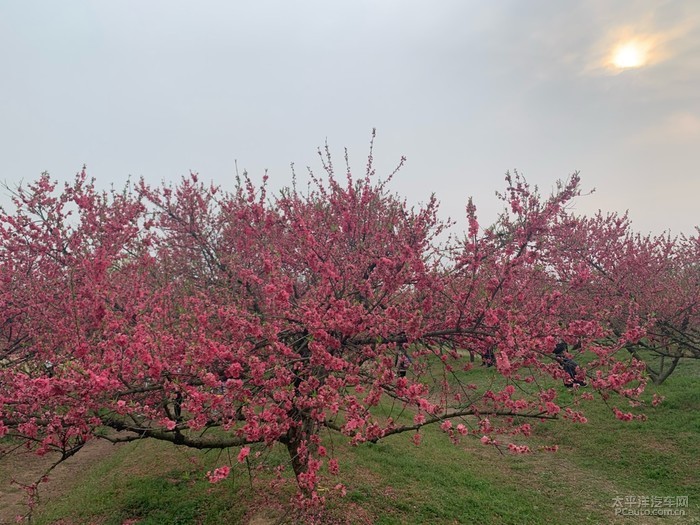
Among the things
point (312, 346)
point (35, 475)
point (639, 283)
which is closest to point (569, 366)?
point (312, 346)

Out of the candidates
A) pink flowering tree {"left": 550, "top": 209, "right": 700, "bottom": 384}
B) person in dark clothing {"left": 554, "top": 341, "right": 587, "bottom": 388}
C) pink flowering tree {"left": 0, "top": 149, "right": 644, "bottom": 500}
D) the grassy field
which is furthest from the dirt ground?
pink flowering tree {"left": 550, "top": 209, "right": 700, "bottom": 384}

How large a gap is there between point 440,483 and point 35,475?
35.2 ft

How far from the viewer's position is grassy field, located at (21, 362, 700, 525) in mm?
7750

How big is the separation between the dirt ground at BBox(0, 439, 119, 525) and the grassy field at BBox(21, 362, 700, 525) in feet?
1.38

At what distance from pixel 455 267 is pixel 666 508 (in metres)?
6.83

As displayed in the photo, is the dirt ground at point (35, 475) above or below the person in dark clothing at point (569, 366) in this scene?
below

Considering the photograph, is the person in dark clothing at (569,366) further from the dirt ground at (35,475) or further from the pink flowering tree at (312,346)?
the dirt ground at (35,475)

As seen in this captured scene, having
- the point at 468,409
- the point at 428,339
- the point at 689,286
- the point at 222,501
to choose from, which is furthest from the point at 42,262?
the point at 689,286

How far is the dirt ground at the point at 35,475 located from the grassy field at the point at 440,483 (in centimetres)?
42

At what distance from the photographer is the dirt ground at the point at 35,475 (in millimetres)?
9023

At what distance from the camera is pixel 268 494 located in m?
8.29

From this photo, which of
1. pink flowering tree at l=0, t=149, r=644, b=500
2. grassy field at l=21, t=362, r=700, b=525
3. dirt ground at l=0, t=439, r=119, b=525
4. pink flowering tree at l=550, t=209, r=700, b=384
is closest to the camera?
pink flowering tree at l=0, t=149, r=644, b=500

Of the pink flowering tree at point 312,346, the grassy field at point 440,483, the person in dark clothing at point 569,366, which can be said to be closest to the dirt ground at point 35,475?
the grassy field at point 440,483

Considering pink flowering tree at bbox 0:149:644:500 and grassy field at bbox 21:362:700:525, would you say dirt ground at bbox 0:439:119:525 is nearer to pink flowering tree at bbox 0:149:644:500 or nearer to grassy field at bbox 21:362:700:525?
grassy field at bbox 21:362:700:525
